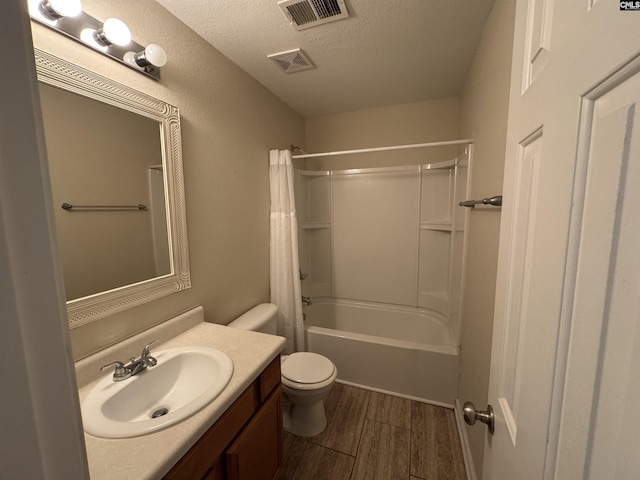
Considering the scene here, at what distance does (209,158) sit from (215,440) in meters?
1.33

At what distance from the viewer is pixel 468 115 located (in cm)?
184

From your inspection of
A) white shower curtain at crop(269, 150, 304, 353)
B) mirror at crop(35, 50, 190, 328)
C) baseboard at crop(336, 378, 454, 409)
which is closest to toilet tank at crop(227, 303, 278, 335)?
white shower curtain at crop(269, 150, 304, 353)

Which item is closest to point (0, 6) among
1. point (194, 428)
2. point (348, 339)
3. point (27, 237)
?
point (27, 237)

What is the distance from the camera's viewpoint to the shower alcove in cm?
192

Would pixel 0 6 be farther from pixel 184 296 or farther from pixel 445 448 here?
pixel 445 448

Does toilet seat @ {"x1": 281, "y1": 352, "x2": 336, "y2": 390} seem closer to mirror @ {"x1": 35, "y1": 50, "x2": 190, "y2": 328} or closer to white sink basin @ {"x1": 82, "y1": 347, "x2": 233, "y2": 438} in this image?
white sink basin @ {"x1": 82, "y1": 347, "x2": 233, "y2": 438}

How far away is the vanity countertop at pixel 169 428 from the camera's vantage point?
0.63m

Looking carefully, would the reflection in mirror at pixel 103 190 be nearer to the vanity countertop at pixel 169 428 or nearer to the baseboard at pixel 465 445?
the vanity countertop at pixel 169 428

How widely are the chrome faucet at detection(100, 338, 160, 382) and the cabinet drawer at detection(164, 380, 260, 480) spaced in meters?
0.40

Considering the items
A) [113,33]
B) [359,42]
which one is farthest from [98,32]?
[359,42]

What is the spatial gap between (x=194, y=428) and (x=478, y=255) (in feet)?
4.88

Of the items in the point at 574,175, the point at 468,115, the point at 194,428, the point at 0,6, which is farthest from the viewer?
the point at 468,115

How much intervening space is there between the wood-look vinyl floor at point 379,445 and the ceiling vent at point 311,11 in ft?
7.82

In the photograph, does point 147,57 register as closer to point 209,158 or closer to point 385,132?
point 209,158
